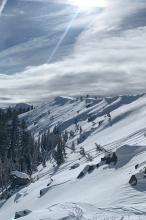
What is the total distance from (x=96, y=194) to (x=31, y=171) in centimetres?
5616

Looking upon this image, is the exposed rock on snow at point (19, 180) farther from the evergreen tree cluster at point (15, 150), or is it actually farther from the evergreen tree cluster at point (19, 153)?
the evergreen tree cluster at point (15, 150)

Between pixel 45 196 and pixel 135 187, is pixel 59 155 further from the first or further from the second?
pixel 135 187

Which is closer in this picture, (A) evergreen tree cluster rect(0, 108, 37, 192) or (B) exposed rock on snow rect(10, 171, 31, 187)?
(B) exposed rock on snow rect(10, 171, 31, 187)

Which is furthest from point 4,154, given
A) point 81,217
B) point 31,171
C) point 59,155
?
point 81,217

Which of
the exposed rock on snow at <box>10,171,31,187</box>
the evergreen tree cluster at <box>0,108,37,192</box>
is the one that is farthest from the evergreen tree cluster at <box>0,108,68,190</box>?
the exposed rock on snow at <box>10,171,31,187</box>

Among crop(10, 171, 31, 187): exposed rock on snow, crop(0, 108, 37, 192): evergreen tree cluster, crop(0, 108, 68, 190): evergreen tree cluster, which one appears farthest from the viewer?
crop(0, 108, 37, 192): evergreen tree cluster

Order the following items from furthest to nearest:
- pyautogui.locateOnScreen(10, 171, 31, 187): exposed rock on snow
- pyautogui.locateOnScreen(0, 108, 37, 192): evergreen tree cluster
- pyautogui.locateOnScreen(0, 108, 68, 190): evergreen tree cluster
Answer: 1. pyautogui.locateOnScreen(0, 108, 37, 192): evergreen tree cluster
2. pyautogui.locateOnScreen(0, 108, 68, 190): evergreen tree cluster
3. pyautogui.locateOnScreen(10, 171, 31, 187): exposed rock on snow

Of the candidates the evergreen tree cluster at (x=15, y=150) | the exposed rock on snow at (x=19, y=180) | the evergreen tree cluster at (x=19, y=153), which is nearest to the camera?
the exposed rock on snow at (x=19, y=180)

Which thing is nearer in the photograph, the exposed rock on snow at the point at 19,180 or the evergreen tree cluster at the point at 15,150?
the exposed rock on snow at the point at 19,180

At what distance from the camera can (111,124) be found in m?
164

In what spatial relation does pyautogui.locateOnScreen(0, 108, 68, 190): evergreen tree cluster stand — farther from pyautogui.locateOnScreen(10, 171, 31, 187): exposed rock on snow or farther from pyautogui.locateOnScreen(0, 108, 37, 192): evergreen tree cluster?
pyautogui.locateOnScreen(10, 171, 31, 187): exposed rock on snow

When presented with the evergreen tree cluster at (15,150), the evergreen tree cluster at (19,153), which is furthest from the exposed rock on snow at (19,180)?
the evergreen tree cluster at (15,150)

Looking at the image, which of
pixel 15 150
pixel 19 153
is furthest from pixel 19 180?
A: pixel 15 150

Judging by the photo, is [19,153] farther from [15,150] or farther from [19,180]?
[19,180]
